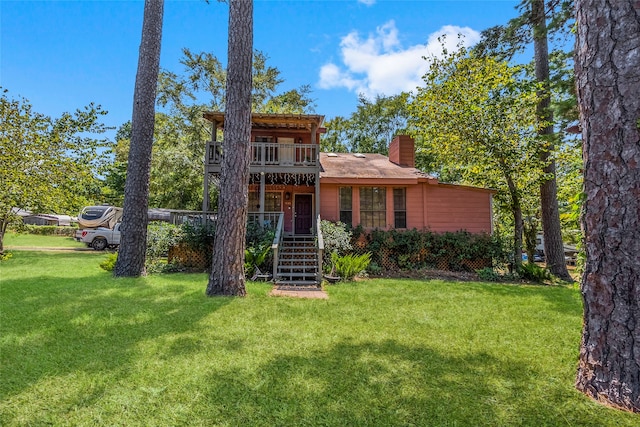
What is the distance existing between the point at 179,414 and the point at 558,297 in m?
8.01

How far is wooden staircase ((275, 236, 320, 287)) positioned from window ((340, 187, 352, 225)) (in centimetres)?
170

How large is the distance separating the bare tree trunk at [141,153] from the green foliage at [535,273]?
458 inches

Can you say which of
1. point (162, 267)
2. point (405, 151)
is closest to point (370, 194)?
point (405, 151)

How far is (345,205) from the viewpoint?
40.5ft

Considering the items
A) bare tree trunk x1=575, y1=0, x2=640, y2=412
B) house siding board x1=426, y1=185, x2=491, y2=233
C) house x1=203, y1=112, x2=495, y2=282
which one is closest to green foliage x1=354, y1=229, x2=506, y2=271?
house siding board x1=426, y1=185, x2=491, y2=233

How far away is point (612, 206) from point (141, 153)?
9.11 metres

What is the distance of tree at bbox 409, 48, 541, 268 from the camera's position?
994cm

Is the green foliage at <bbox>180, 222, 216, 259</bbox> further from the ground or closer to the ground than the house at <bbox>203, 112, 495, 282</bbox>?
closer to the ground

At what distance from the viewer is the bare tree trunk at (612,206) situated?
2.30m

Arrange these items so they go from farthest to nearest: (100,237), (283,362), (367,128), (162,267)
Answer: (367,128) → (100,237) → (162,267) → (283,362)

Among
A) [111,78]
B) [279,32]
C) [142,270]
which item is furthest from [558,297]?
[111,78]

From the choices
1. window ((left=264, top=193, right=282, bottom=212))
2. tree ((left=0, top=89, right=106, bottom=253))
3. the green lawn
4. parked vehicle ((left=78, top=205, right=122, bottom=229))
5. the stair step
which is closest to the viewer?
the green lawn

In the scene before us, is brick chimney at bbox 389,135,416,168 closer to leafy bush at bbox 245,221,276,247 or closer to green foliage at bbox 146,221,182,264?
leafy bush at bbox 245,221,276,247

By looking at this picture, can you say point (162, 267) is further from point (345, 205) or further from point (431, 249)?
point (431, 249)
